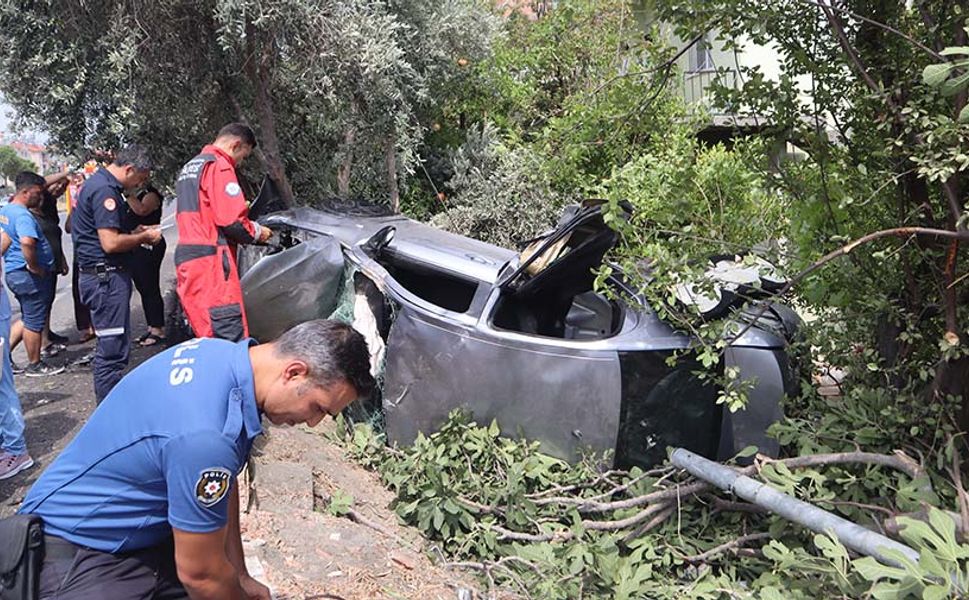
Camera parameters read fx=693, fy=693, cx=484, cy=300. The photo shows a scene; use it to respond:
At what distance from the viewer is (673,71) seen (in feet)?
12.4

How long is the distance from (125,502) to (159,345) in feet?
16.2

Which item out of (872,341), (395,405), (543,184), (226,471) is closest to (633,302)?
(872,341)

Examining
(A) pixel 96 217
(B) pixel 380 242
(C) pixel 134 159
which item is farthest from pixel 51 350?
(B) pixel 380 242

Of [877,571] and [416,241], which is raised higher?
[416,241]

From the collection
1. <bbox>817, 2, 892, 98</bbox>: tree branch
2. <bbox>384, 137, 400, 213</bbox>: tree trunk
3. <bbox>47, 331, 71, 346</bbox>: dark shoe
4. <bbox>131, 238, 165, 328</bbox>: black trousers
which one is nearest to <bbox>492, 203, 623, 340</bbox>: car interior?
<bbox>817, 2, 892, 98</bbox>: tree branch

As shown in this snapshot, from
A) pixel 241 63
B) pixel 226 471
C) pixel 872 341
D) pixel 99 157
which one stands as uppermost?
pixel 241 63

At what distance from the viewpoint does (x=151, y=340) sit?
6.29 meters

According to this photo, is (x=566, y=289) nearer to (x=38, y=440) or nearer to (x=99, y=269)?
(x=99, y=269)

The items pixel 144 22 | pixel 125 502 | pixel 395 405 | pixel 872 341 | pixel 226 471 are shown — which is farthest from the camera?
pixel 144 22

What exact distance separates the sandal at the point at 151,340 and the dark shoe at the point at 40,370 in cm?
71

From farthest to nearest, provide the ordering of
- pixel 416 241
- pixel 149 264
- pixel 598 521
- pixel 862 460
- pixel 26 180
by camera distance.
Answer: pixel 149 264, pixel 26 180, pixel 416 241, pixel 598 521, pixel 862 460

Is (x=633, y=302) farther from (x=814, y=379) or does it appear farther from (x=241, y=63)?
(x=241, y=63)

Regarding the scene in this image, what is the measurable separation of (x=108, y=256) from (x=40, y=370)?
6.36 feet

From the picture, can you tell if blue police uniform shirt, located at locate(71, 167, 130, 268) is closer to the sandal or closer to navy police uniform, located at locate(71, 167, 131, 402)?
navy police uniform, located at locate(71, 167, 131, 402)
